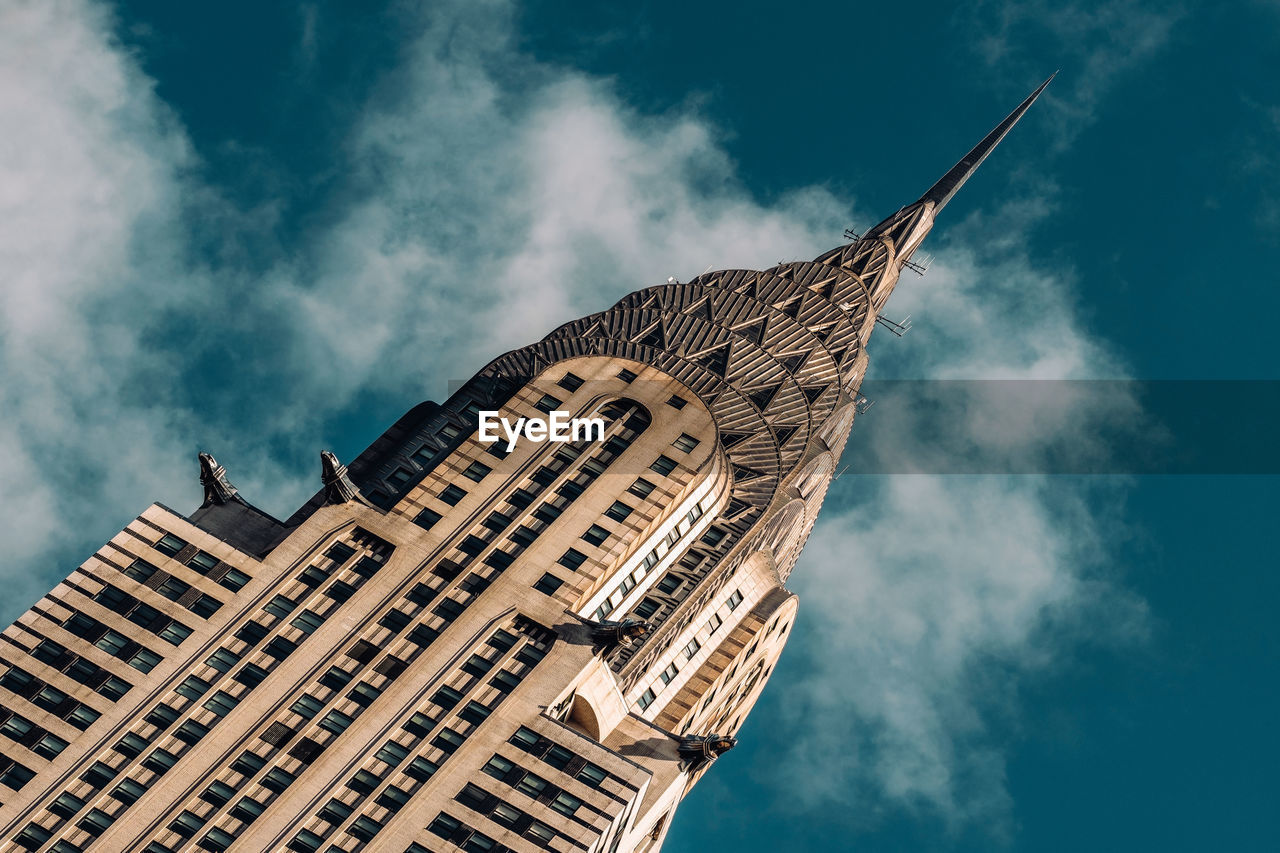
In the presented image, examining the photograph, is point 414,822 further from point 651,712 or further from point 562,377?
point 562,377

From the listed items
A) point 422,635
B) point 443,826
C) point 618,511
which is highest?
point 618,511

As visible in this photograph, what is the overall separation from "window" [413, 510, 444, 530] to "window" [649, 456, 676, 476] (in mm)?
19421

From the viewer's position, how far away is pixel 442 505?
17725cm

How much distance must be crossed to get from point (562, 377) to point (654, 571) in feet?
73.7

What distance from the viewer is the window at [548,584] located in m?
170

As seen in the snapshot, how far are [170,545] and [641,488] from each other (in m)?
39.0

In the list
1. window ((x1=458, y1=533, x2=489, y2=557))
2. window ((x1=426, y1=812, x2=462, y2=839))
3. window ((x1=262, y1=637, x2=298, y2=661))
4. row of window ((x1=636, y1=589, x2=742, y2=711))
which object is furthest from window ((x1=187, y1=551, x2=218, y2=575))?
row of window ((x1=636, y1=589, x2=742, y2=711))

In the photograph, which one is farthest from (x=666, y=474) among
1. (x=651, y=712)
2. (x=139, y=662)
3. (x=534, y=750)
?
(x=139, y=662)

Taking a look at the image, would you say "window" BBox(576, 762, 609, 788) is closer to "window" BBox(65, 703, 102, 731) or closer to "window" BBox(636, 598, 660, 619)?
→ "window" BBox(636, 598, 660, 619)

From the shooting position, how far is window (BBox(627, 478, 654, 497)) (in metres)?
180

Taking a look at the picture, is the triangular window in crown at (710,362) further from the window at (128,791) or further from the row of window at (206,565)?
the window at (128,791)

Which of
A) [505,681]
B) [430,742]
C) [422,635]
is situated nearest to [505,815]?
[430,742]

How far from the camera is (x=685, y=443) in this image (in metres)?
186

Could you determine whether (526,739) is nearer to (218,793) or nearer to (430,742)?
(430,742)
